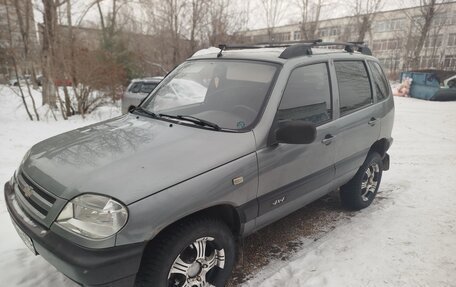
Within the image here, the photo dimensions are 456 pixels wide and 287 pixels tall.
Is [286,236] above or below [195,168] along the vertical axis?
below

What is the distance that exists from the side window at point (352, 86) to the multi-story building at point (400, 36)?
29.9m

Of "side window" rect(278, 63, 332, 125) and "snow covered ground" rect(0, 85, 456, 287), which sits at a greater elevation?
"side window" rect(278, 63, 332, 125)

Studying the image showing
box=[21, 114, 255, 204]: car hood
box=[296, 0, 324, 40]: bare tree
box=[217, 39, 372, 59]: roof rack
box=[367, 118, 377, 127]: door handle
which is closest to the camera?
box=[21, 114, 255, 204]: car hood

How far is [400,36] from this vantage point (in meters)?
44.8

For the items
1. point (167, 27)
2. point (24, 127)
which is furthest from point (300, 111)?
point (167, 27)

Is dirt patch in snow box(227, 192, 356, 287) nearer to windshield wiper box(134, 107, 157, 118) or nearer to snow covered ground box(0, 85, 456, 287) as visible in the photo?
snow covered ground box(0, 85, 456, 287)

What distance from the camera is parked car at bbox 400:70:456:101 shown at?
15741 mm

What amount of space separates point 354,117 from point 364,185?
44.1 inches

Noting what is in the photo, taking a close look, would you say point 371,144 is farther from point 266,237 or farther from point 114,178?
point 114,178

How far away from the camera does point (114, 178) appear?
1.94 m

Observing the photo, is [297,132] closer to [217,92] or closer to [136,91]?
[217,92]

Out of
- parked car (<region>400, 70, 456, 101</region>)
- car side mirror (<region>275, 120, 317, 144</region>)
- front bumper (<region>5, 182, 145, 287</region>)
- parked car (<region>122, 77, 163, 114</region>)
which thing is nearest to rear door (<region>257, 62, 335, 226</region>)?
car side mirror (<region>275, 120, 317, 144</region>)

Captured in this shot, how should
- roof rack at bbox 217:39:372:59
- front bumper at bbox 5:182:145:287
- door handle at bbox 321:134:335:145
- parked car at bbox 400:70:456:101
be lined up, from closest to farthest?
1. front bumper at bbox 5:182:145:287
2. roof rack at bbox 217:39:372:59
3. door handle at bbox 321:134:335:145
4. parked car at bbox 400:70:456:101

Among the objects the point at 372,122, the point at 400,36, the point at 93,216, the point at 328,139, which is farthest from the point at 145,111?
the point at 400,36
